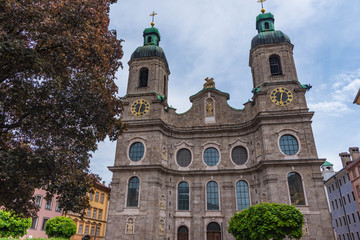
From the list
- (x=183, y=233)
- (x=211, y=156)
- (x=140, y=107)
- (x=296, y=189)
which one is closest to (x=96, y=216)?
(x=183, y=233)

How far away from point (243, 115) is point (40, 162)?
2544cm

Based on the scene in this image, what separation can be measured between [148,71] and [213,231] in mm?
19326

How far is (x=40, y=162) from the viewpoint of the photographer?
7547mm

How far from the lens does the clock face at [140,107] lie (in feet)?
99.9

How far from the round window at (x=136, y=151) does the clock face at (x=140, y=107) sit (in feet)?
11.9

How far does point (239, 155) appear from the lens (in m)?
28.7

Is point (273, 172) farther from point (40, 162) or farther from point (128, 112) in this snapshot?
point (40, 162)

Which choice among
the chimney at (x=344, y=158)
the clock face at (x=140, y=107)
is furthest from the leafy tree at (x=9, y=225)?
the chimney at (x=344, y=158)

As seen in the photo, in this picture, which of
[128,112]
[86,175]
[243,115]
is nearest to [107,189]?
[128,112]

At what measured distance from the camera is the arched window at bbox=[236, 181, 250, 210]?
1041 inches

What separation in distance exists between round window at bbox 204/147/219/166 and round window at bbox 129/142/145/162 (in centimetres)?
681

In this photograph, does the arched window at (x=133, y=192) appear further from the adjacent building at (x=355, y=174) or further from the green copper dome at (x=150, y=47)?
the adjacent building at (x=355, y=174)

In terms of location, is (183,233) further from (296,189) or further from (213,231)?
(296,189)

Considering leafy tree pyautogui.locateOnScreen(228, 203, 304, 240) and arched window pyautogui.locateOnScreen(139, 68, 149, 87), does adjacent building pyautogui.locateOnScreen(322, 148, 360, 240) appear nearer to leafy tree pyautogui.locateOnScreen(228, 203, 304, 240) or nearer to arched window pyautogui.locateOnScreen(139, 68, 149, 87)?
leafy tree pyautogui.locateOnScreen(228, 203, 304, 240)
